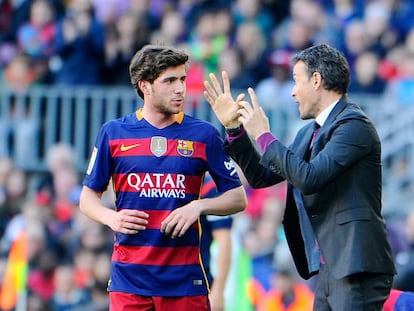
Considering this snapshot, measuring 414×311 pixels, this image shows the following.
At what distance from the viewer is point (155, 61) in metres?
6.98

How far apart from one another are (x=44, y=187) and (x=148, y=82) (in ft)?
24.1

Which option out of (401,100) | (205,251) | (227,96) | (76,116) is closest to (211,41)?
(76,116)

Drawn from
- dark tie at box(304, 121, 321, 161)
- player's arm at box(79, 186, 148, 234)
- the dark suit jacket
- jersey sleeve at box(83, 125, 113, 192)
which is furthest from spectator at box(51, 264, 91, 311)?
the dark suit jacket

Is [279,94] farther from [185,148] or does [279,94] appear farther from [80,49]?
[185,148]

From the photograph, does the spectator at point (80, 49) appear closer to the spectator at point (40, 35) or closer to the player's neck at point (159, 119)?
the spectator at point (40, 35)

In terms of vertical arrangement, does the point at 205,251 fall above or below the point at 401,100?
below

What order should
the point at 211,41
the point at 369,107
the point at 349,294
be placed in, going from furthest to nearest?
the point at 211,41
the point at 369,107
the point at 349,294

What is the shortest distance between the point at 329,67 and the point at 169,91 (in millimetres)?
889

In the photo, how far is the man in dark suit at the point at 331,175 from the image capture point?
21.7 ft

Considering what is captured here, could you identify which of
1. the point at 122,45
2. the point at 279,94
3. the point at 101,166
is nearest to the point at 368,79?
the point at 279,94

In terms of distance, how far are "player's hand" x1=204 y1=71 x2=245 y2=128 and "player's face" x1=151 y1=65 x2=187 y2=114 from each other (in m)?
0.15

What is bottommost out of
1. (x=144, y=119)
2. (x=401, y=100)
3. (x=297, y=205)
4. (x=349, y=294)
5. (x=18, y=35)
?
(x=349, y=294)

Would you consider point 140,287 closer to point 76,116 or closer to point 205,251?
point 205,251

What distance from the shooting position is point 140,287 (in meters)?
6.91
